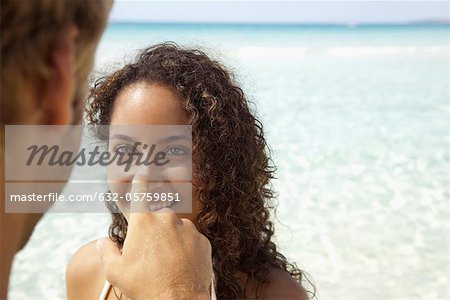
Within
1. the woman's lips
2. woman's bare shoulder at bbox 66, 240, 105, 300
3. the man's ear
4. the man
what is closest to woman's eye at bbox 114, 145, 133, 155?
the woman's lips

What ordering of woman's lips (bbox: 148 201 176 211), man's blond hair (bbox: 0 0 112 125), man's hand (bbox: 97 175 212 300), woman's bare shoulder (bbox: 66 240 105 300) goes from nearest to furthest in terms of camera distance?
man's blond hair (bbox: 0 0 112 125)
man's hand (bbox: 97 175 212 300)
woman's lips (bbox: 148 201 176 211)
woman's bare shoulder (bbox: 66 240 105 300)

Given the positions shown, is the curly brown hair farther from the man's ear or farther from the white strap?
the man's ear

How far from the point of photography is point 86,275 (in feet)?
6.56

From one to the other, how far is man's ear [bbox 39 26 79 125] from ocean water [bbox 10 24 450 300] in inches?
37.3

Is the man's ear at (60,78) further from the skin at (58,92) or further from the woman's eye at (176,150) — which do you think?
the woman's eye at (176,150)

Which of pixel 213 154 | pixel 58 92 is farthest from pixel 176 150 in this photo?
pixel 58 92

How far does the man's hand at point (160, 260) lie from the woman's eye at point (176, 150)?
0.32 m

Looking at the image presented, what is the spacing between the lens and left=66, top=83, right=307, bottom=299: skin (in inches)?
65.7

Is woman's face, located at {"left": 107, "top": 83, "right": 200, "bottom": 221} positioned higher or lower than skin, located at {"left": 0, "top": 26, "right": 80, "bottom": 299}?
higher

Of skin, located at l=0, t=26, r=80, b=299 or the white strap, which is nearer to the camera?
skin, located at l=0, t=26, r=80, b=299

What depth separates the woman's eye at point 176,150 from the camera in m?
1.65

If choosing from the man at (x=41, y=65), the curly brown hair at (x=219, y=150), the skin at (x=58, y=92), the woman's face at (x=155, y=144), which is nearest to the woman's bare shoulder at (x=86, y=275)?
the curly brown hair at (x=219, y=150)

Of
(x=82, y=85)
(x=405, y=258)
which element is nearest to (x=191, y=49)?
(x=82, y=85)

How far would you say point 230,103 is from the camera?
1.85m
